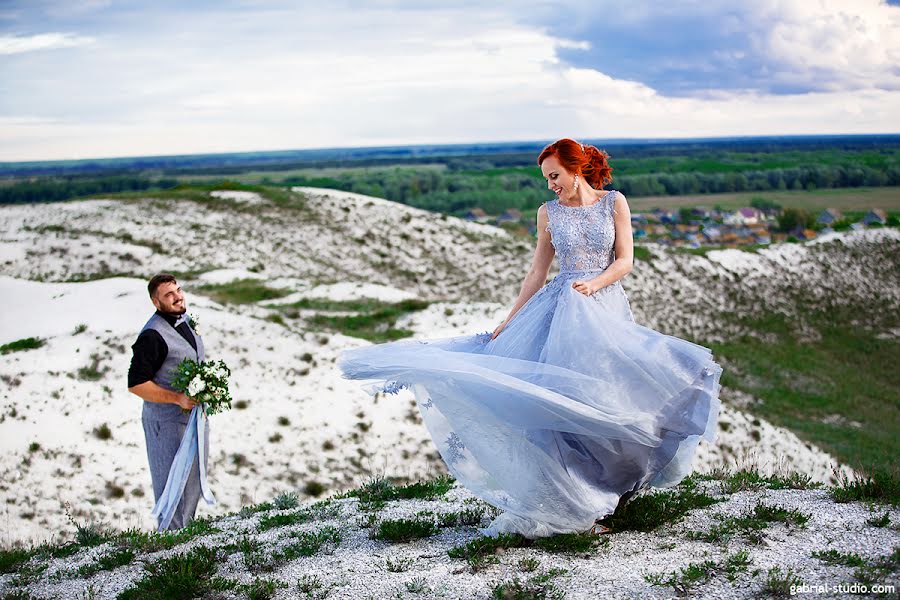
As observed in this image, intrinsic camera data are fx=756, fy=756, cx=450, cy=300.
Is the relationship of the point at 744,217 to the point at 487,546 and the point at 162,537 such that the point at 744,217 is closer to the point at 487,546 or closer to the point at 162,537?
the point at 487,546

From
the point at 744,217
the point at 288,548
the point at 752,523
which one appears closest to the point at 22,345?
the point at 288,548

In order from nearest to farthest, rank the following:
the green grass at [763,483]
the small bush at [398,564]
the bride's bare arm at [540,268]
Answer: the small bush at [398,564] < the bride's bare arm at [540,268] < the green grass at [763,483]

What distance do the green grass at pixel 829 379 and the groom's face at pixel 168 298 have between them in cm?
1474

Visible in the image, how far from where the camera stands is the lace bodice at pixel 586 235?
6.25 metres

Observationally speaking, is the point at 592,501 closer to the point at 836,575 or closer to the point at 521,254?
the point at 836,575

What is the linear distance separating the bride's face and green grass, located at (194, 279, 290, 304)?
20.2 meters

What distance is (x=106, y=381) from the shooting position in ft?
48.1

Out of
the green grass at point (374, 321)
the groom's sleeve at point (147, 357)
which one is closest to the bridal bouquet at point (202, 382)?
the groom's sleeve at point (147, 357)

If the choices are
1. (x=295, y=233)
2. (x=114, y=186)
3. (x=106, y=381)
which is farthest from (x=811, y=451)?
(x=114, y=186)

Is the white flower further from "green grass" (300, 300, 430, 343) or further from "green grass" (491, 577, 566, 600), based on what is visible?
"green grass" (300, 300, 430, 343)

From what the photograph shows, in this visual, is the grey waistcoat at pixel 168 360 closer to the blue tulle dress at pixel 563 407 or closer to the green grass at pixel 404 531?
the blue tulle dress at pixel 563 407

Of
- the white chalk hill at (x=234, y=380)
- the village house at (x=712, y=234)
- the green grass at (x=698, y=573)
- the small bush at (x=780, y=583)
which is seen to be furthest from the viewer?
the village house at (x=712, y=234)

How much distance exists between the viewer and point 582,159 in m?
6.25

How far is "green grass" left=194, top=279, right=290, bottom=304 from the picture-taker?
84.2 ft
